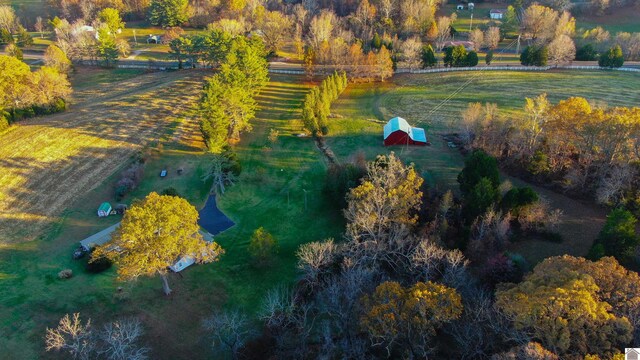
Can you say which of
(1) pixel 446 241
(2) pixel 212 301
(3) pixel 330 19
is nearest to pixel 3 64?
(2) pixel 212 301

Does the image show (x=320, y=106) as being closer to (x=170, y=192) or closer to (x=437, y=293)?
(x=170, y=192)

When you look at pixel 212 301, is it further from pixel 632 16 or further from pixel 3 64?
pixel 632 16

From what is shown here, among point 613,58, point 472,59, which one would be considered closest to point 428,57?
point 472,59

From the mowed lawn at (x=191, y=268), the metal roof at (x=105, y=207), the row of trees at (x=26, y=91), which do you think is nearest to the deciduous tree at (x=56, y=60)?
the row of trees at (x=26, y=91)

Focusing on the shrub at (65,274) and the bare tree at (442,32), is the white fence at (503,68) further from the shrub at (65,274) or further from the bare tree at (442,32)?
the shrub at (65,274)

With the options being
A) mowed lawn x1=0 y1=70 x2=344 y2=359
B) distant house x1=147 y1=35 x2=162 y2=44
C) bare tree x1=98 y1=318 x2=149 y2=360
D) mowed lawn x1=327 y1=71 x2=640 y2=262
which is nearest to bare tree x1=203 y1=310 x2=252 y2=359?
mowed lawn x1=0 y1=70 x2=344 y2=359

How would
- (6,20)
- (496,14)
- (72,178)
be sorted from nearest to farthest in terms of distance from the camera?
(72,178)
(496,14)
(6,20)

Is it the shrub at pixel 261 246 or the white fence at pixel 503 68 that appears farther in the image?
the white fence at pixel 503 68
